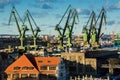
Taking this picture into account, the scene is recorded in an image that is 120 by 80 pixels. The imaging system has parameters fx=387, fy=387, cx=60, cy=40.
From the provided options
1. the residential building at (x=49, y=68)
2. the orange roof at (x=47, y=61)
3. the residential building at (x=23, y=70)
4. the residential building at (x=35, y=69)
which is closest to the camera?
the residential building at (x=23, y=70)

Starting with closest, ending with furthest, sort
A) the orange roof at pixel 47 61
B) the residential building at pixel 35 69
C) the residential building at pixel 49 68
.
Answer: the residential building at pixel 35 69, the residential building at pixel 49 68, the orange roof at pixel 47 61

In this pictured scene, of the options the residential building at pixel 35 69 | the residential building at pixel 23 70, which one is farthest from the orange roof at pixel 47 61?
the residential building at pixel 23 70

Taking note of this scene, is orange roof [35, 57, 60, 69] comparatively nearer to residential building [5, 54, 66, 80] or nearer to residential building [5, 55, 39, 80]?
residential building [5, 54, 66, 80]

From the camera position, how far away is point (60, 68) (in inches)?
3686

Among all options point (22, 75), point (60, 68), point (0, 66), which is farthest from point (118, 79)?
point (0, 66)

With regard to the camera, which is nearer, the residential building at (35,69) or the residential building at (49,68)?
the residential building at (35,69)

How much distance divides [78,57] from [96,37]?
257 feet

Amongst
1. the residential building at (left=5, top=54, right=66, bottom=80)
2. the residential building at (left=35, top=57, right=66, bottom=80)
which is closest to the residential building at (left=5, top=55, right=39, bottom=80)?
the residential building at (left=5, top=54, right=66, bottom=80)

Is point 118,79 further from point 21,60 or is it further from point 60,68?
point 21,60

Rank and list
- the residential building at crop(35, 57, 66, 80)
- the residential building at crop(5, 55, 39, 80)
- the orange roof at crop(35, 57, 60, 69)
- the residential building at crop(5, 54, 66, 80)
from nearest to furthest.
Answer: the residential building at crop(5, 55, 39, 80) → the residential building at crop(5, 54, 66, 80) → the residential building at crop(35, 57, 66, 80) → the orange roof at crop(35, 57, 60, 69)

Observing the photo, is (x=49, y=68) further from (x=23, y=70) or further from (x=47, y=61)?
(x=23, y=70)

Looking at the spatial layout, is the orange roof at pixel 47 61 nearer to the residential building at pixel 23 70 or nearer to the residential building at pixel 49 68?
the residential building at pixel 49 68

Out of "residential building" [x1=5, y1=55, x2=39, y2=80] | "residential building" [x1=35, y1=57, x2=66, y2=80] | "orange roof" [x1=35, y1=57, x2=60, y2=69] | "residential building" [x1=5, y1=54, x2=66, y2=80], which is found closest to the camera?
"residential building" [x1=5, y1=55, x2=39, y2=80]

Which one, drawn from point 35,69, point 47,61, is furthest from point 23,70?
point 47,61
